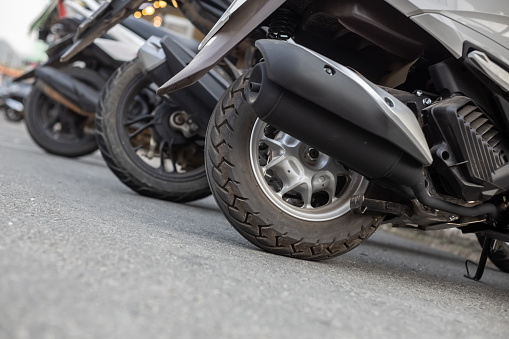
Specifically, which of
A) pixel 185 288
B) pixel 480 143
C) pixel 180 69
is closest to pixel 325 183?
pixel 480 143

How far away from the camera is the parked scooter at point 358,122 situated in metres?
1.83

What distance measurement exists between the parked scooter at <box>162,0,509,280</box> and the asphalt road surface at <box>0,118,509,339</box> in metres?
0.22

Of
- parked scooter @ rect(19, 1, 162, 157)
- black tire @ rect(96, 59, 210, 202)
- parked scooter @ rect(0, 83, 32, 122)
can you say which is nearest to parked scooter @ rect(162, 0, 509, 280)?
black tire @ rect(96, 59, 210, 202)

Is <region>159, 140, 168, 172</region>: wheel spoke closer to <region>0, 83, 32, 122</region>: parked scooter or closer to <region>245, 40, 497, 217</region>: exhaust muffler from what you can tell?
<region>245, 40, 497, 217</region>: exhaust muffler

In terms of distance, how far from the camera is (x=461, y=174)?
6.51 feet

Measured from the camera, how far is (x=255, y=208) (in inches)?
82.9

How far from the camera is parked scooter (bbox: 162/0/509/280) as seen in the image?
183 cm

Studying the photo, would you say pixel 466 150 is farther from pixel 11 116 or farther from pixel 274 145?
pixel 11 116

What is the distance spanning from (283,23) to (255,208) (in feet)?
2.33

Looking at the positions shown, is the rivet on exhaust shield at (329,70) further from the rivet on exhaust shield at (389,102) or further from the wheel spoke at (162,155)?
the wheel spoke at (162,155)

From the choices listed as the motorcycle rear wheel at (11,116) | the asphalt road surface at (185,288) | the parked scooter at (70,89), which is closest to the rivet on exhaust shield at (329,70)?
the asphalt road surface at (185,288)

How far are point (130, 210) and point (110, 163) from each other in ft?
2.80

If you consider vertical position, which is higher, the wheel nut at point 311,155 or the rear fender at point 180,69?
the wheel nut at point 311,155

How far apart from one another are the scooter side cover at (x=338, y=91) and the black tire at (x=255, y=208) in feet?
1.27
